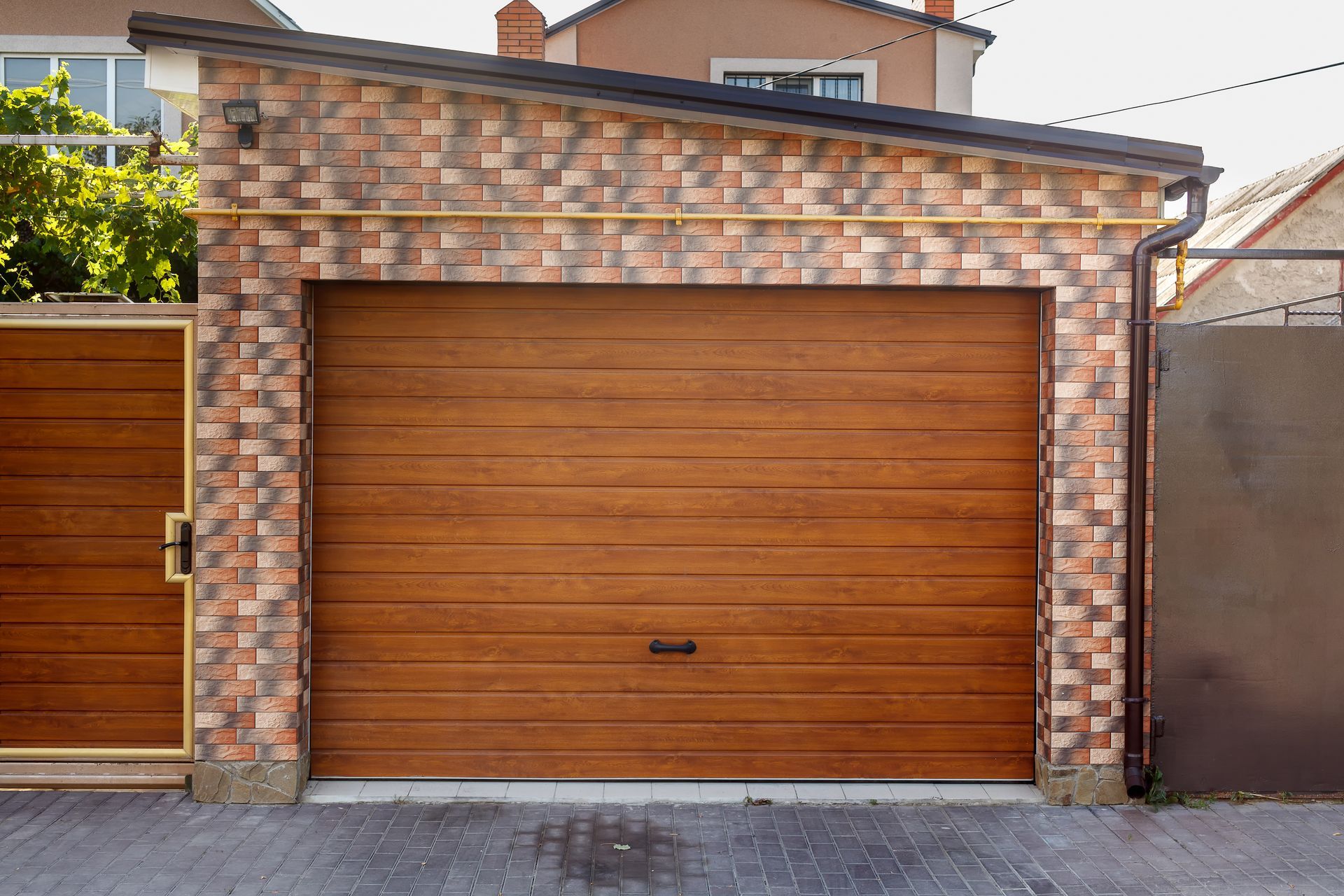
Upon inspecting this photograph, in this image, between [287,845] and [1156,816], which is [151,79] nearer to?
[287,845]

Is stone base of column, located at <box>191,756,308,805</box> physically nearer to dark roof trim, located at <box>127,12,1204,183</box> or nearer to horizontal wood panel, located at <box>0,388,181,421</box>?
horizontal wood panel, located at <box>0,388,181,421</box>

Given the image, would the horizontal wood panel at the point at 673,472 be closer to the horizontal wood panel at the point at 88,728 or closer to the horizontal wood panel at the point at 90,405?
the horizontal wood panel at the point at 90,405

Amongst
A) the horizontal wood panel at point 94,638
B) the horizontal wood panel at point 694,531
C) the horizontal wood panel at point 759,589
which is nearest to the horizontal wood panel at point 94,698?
the horizontal wood panel at point 94,638

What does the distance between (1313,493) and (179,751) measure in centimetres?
633

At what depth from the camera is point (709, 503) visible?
547 cm

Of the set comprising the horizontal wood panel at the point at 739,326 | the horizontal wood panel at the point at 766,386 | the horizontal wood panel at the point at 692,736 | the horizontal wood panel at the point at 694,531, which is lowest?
the horizontal wood panel at the point at 692,736

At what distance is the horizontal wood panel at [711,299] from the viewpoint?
5.39 meters

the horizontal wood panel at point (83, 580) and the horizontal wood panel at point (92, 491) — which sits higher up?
the horizontal wood panel at point (92, 491)

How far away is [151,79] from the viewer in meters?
5.25

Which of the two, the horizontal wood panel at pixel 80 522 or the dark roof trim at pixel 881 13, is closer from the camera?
the horizontal wood panel at pixel 80 522

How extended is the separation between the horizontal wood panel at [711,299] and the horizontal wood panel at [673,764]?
8.05ft

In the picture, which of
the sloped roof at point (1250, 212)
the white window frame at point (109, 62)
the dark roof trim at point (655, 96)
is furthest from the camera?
the white window frame at point (109, 62)

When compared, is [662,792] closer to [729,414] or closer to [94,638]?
[729,414]

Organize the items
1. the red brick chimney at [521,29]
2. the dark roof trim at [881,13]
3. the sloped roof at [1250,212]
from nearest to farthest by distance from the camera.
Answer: the sloped roof at [1250,212]
the red brick chimney at [521,29]
the dark roof trim at [881,13]
